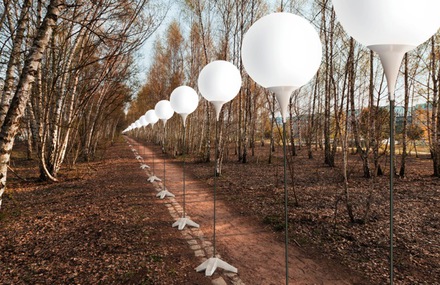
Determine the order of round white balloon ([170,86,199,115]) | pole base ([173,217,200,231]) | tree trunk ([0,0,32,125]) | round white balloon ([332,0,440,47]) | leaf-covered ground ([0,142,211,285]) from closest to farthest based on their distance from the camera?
round white balloon ([332,0,440,47]) → leaf-covered ground ([0,142,211,285]) → tree trunk ([0,0,32,125]) → pole base ([173,217,200,231]) → round white balloon ([170,86,199,115])

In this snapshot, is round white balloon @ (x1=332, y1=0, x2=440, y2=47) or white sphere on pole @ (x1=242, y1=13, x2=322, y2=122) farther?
white sphere on pole @ (x1=242, y1=13, x2=322, y2=122)

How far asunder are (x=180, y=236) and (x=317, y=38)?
4024mm

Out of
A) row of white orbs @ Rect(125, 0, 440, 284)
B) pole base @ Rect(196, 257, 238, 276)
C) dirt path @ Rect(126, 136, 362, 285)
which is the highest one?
row of white orbs @ Rect(125, 0, 440, 284)

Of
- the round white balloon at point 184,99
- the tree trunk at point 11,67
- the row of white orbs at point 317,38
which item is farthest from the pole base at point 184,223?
the tree trunk at point 11,67

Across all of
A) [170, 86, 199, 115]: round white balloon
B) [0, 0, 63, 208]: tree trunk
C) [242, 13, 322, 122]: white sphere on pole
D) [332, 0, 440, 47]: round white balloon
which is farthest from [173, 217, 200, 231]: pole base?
[332, 0, 440, 47]: round white balloon

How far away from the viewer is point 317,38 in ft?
6.92

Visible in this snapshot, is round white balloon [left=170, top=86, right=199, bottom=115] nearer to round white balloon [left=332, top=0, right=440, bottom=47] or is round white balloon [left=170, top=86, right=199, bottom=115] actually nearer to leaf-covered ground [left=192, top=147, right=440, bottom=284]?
leaf-covered ground [left=192, top=147, right=440, bottom=284]

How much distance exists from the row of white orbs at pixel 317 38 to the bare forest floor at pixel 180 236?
123 centimetres

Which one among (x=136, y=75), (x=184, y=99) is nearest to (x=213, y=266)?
(x=184, y=99)

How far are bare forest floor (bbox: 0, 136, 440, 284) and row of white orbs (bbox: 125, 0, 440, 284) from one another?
1231 mm

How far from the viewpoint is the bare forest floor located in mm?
3379

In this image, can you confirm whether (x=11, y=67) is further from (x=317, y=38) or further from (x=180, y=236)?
(x=317, y=38)

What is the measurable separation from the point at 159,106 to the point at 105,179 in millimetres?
4621

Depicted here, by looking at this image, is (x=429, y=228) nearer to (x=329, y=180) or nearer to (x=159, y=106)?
(x=329, y=180)
